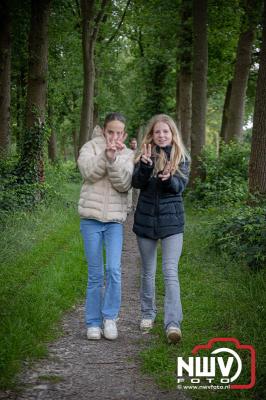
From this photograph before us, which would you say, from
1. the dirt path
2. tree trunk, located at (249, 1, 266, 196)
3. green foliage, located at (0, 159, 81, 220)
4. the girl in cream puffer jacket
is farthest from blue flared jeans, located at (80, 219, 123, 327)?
tree trunk, located at (249, 1, 266, 196)

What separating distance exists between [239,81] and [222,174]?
179 inches

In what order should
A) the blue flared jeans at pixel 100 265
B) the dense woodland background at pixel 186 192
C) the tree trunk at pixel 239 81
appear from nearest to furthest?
the blue flared jeans at pixel 100 265
the dense woodland background at pixel 186 192
the tree trunk at pixel 239 81

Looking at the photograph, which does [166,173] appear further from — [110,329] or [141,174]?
[110,329]

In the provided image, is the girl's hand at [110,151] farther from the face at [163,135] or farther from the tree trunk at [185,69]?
the tree trunk at [185,69]

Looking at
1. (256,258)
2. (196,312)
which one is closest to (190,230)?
(256,258)

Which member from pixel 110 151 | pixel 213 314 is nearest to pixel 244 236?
pixel 213 314

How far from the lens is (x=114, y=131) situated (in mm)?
5488

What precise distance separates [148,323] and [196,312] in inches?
30.3

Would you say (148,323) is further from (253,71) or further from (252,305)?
(253,71)

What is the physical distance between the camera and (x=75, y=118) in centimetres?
3775

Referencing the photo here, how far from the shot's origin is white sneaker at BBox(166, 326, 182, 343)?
17.3 feet

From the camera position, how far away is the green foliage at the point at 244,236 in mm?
7516

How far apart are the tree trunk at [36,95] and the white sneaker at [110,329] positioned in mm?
8573

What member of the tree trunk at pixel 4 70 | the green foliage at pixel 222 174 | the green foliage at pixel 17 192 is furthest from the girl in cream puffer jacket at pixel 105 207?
the tree trunk at pixel 4 70
